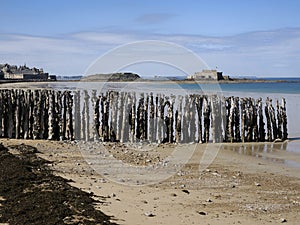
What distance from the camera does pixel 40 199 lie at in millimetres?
7973

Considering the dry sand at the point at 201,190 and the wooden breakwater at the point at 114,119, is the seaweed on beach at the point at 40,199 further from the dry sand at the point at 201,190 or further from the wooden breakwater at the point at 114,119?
the wooden breakwater at the point at 114,119

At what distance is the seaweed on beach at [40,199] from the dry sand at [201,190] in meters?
0.32

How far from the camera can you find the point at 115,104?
1653 cm

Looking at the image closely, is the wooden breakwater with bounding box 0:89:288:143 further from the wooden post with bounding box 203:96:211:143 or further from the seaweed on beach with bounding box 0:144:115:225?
the seaweed on beach with bounding box 0:144:115:225

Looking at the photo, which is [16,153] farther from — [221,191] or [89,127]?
[221,191]

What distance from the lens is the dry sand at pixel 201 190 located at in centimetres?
757

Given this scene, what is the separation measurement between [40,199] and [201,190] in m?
3.16

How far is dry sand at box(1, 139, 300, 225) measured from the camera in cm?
757

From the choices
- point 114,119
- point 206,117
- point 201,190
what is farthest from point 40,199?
point 206,117

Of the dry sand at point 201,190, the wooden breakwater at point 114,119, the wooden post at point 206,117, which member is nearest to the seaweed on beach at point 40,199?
the dry sand at point 201,190

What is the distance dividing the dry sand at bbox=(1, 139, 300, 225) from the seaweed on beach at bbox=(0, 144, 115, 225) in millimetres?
316

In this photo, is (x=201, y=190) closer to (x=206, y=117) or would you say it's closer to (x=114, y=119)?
(x=206, y=117)

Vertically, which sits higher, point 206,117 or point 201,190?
point 206,117

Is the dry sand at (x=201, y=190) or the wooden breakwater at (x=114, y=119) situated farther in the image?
the wooden breakwater at (x=114, y=119)
